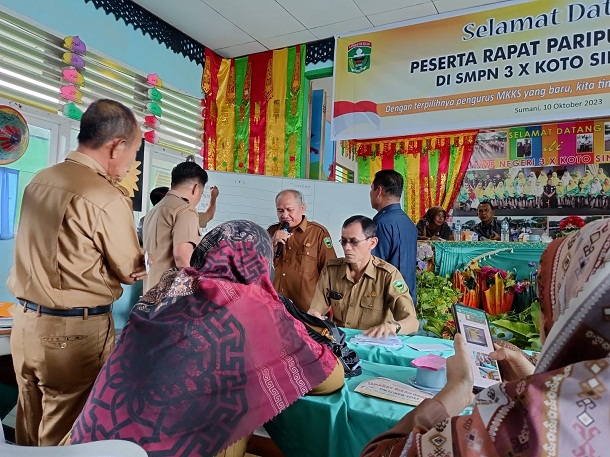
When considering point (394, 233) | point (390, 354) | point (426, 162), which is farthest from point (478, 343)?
point (426, 162)

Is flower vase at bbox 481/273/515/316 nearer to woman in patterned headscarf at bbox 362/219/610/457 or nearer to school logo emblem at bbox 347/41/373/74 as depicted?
school logo emblem at bbox 347/41/373/74

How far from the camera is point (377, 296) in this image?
2.29 meters

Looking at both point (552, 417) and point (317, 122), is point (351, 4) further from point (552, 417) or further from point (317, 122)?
point (552, 417)

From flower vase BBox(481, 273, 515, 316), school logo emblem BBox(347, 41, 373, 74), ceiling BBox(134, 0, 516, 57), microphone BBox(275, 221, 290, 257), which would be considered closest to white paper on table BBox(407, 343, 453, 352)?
microphone BBox(275, 221, 290, 257)

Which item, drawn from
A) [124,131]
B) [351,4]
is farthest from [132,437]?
[351,4]

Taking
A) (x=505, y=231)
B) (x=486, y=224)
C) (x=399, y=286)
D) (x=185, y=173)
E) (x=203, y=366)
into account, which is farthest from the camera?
(x=505, y=231)

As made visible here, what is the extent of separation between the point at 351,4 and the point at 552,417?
370 cm

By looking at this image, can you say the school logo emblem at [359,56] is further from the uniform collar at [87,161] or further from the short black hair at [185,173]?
the uniform collar at [87,161]

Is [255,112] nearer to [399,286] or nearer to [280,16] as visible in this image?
[280,16]

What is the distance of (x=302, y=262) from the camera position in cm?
308

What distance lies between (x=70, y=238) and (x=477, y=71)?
8.80 ft

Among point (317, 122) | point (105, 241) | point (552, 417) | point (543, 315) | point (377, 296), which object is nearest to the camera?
point (552, 417)

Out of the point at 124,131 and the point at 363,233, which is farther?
the point at 363,233

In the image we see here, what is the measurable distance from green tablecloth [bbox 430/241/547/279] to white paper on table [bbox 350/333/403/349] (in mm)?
2147
